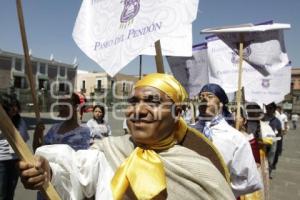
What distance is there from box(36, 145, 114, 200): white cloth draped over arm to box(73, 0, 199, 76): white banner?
518 millimetres

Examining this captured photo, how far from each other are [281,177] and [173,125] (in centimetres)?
626

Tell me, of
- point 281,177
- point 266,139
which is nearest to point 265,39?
point 266,139

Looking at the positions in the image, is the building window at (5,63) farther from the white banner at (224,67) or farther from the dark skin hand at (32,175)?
the dark skin hand at (32,175)

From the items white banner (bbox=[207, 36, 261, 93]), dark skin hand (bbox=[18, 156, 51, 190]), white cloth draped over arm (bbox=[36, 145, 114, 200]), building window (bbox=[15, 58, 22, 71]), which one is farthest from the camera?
building window (bbox=[15, 58, 22, 71])

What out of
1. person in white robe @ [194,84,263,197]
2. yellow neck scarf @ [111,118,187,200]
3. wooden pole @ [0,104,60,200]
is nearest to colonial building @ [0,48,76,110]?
person in white robe @ [194,84,263,197]

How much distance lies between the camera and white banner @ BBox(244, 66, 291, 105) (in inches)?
180

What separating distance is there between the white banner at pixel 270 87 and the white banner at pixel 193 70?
0.64 meters

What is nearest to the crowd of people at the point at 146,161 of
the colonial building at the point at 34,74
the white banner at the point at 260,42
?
the white banner at the point at 260,42

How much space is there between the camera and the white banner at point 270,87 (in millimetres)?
4566

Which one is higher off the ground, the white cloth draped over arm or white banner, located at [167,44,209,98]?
white banner, located at [167,44,209,98]

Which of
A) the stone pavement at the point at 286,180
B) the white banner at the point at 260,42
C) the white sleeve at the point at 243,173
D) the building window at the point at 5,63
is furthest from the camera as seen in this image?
the building window at the point at 5,63

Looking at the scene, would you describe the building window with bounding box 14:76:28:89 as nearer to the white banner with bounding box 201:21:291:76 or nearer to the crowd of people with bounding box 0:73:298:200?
the white banner with bounding box 201:21:291:76

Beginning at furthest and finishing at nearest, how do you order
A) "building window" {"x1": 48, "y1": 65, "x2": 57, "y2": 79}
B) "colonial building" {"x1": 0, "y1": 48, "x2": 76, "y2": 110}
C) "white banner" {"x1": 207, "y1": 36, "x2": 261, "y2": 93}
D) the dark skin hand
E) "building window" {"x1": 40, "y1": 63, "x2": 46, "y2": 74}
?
"building window" {"x1": 48, "y1": 65, "x2": 57, "y2": 79} → "building window" {"x1": 40, "y1": 63, "x2": 46, "y2": 74} → "colonial building" {"x1": 0, "y1": 48, "x2": 76, "y2": 110} → "white banner" {"x1": 207, "y1": 36, "x2": 261, "y2": 93} → the dark skin hand

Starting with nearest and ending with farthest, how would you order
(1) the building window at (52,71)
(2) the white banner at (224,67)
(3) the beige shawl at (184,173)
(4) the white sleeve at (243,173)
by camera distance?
(3) the beige shawl at (184,173) → (4) the white sleeve at (243,173) → (2) the white banner at (224,67) → (1) the building window at (52,71)
